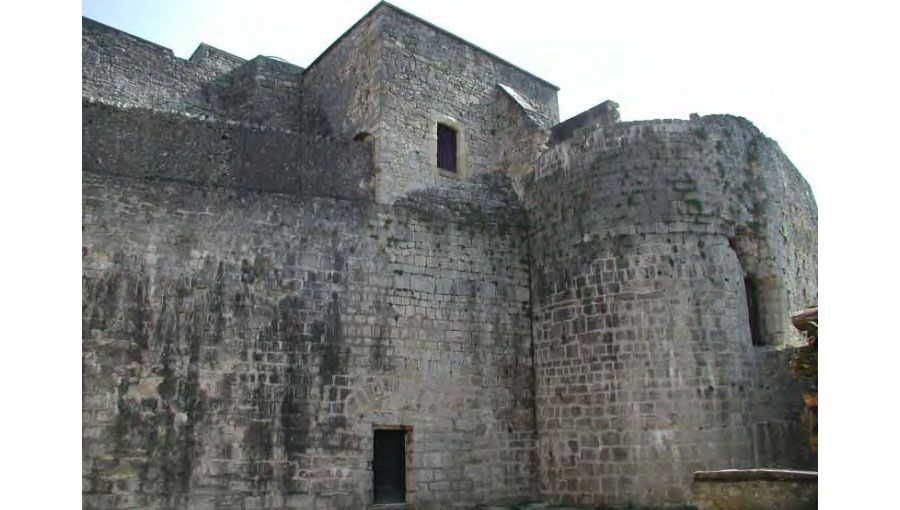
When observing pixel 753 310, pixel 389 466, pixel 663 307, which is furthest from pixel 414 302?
pixel 753 310

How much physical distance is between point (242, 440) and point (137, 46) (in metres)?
7.42

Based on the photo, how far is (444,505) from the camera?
10898 millimetres

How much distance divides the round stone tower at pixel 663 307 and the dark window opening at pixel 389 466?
213 cm

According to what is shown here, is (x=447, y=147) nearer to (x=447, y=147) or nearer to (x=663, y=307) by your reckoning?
(x=447, y=147)

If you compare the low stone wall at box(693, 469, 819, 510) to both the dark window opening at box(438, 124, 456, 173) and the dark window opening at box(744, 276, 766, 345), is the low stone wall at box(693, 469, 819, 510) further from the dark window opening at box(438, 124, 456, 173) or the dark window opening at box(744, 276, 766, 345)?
the dark window opening at box(438, 124, 456, 173)

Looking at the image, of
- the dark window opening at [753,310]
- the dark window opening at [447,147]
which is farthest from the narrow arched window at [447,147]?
the dark window opening at [753,310]

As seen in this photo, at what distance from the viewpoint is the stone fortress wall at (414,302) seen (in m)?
9.58

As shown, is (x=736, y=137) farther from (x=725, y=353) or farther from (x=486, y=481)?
(x=486, y=481)

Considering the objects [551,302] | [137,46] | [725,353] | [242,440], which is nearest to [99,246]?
[242,440]

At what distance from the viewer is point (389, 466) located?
427 inches

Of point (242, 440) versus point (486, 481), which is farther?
point (486, 481)

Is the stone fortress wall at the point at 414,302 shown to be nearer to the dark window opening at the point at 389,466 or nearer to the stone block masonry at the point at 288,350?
the stone block masonry at the point at 288,350

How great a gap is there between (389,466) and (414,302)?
7.60 ft

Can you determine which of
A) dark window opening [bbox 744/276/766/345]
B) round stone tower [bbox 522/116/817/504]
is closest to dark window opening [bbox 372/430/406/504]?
round stone tower [bbox 522/116/817/504]
